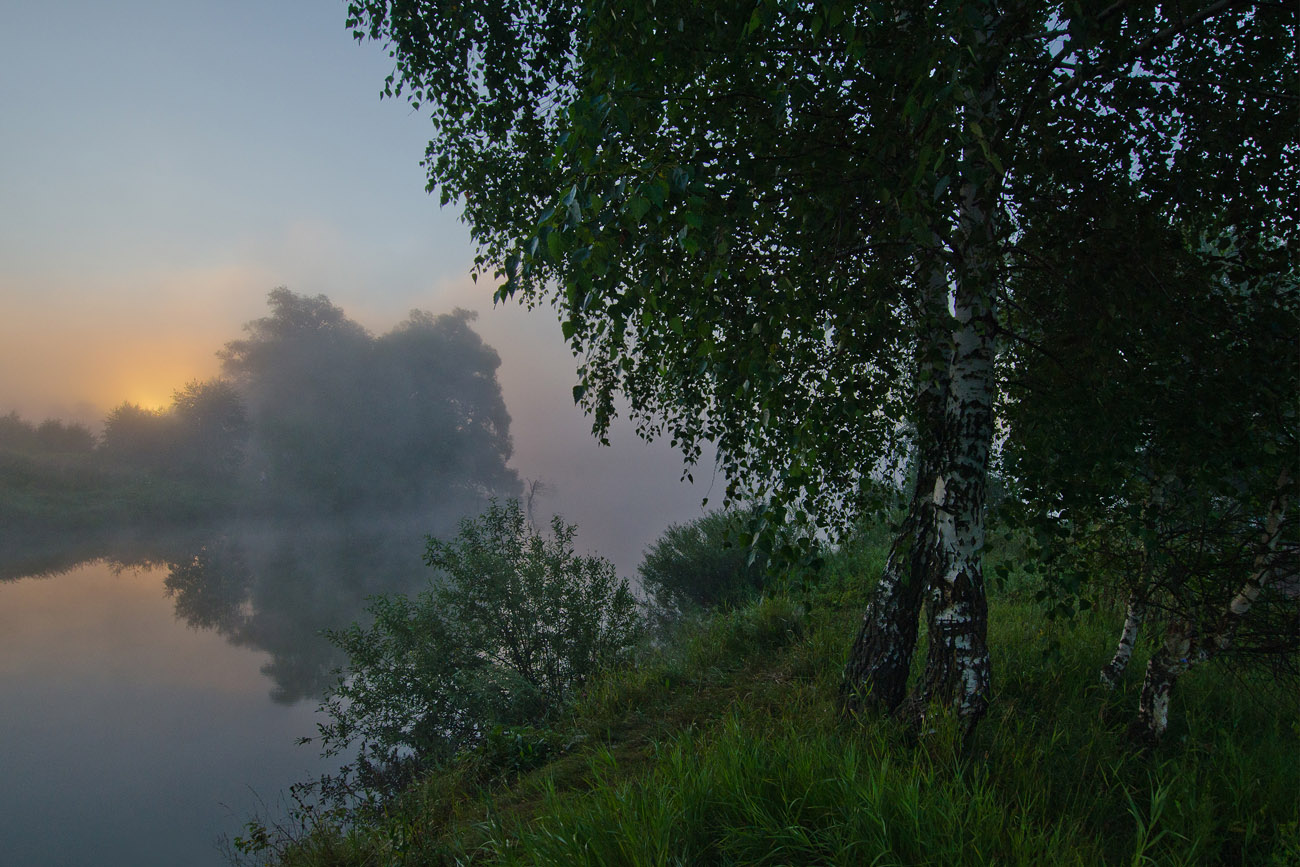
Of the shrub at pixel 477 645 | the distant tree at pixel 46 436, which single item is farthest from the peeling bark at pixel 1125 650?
the distant tree at pixel 46 436

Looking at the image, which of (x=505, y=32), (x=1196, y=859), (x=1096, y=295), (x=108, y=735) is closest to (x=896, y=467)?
(x=1096, y=295)

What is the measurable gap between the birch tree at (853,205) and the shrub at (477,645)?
14.3 feet

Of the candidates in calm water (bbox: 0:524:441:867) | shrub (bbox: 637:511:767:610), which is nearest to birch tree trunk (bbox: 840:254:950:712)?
shrub (bbox: 637:511:767:610)

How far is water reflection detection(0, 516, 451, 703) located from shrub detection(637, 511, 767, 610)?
7415 mm

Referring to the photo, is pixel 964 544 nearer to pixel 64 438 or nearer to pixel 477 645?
pixel 477 645

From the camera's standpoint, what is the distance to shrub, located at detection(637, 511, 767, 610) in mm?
11039

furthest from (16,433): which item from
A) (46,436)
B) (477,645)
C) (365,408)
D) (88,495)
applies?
(477,645)

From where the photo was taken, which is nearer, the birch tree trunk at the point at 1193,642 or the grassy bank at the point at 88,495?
the birch tree trunk at the point at 1193,642

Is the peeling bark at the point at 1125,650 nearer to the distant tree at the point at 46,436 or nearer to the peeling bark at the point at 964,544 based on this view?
the peeling bark at the point at 964,544

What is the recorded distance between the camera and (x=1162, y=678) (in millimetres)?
3500

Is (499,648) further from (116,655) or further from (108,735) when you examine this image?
(116,655)

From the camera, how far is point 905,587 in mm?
4031

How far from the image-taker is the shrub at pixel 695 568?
1104 cm

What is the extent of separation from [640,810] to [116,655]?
52.9 feet
